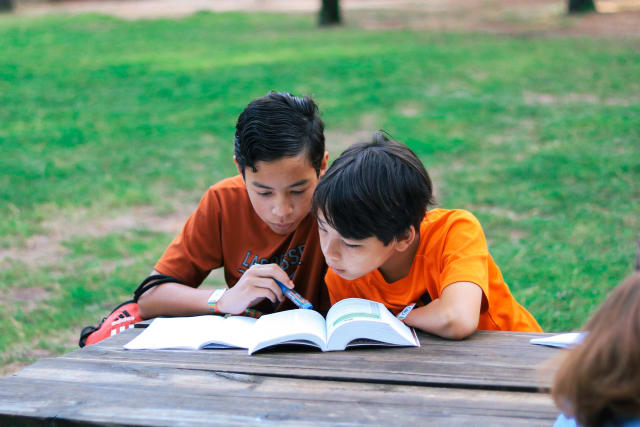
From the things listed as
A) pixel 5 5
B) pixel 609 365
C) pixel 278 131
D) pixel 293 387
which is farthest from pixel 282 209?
pixel 5 5

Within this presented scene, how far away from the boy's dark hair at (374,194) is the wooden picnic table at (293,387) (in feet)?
1.11

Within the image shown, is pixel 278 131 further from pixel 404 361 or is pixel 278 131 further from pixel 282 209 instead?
pixel 404 361

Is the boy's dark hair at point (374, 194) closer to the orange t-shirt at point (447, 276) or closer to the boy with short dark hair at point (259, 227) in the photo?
the orange t-shirt at point (447, 276)

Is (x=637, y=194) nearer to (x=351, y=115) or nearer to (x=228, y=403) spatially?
(x=351, y=115)

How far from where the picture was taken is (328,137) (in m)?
7.13

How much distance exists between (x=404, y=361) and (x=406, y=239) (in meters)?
0.46

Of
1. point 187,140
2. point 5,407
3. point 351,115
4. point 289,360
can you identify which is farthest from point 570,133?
point 5,407

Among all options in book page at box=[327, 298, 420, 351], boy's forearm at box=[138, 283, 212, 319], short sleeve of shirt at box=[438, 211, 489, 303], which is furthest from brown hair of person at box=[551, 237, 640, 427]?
boy's forearm at box=[138, 283, 212, 319]

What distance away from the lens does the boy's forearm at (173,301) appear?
7.80ft

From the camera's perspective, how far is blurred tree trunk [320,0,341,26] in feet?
48.8

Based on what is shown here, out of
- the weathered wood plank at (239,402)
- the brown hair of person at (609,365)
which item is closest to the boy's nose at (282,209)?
the weathered wood plank at (239,402)

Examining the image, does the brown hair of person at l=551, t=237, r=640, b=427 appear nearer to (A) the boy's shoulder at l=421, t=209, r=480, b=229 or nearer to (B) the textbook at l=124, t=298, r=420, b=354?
(B) the textbook at l=124, t=298, r=420, b=354

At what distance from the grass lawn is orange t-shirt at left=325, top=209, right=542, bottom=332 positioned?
1.34 metres

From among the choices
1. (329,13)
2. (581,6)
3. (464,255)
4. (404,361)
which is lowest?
(404,361)
